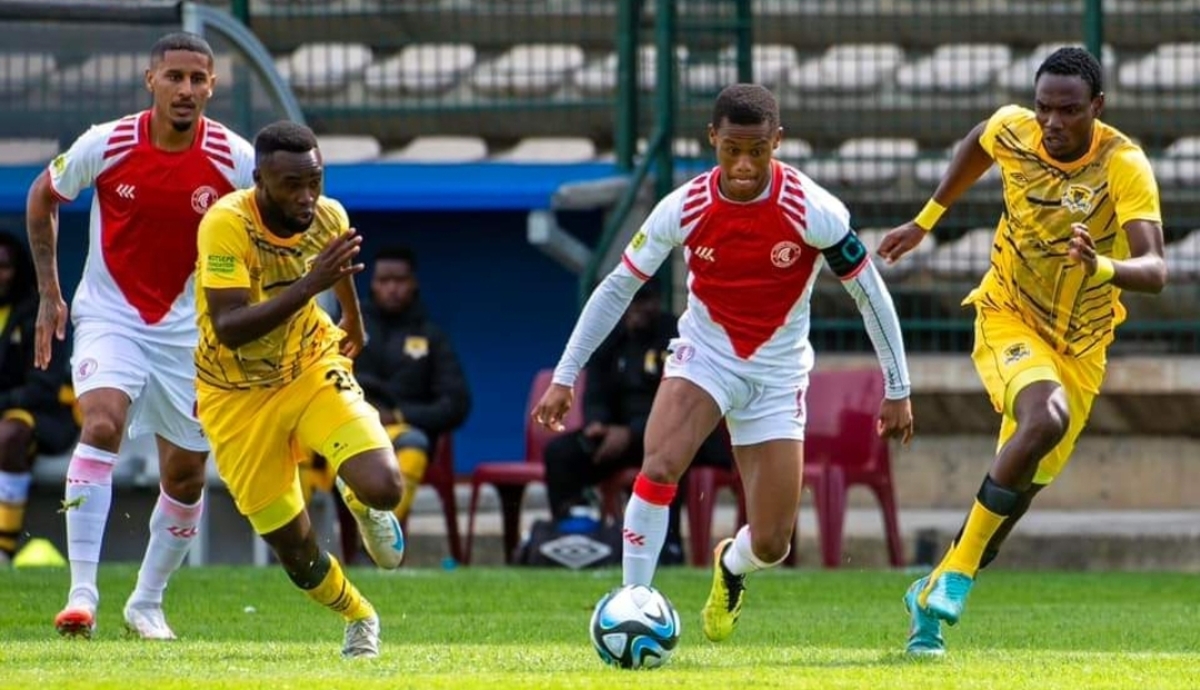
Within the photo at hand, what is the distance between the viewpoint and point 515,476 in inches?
615

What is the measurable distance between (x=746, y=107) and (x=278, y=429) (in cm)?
194

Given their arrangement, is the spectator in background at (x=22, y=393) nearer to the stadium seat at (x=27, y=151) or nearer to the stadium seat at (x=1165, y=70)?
the stadium seat at (x=27, y=151)

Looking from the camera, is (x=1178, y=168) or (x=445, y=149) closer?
(x=1178, y=168)

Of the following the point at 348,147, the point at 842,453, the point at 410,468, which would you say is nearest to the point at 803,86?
the point at 348,147

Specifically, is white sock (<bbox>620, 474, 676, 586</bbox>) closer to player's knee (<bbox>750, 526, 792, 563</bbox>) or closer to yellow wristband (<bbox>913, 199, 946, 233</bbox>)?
player's knee (<bbox>750, 526, 792, 563</bbox>)

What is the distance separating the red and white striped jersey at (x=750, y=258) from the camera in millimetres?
9305

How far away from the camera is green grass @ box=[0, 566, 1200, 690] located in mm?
8070

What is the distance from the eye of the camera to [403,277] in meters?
15.7

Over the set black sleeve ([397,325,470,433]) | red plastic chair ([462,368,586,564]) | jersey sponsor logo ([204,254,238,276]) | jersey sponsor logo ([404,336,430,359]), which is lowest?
red plastic chair ([462,368,586,564])

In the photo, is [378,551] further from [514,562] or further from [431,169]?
[431,169]

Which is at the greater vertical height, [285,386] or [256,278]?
[256,278]

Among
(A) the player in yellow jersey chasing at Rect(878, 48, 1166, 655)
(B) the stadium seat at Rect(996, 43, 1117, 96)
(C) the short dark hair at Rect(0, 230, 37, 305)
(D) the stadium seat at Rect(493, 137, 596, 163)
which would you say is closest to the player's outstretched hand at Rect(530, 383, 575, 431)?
(A) the player in yellow jersey chasing at Rect(878, 48, 1166, 655)

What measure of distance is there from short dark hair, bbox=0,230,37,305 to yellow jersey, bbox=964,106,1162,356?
7.12 metres

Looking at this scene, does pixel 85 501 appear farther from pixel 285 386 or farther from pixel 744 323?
pixel 744 323
